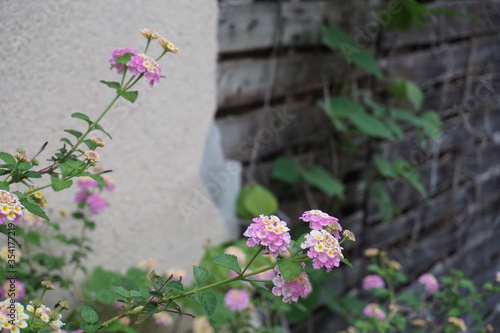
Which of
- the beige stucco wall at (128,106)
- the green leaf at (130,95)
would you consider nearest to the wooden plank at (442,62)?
the beige stucco wall at (128,106)

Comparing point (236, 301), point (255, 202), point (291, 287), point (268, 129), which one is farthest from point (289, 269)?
point (268, 129)

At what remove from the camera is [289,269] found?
0.92 metres

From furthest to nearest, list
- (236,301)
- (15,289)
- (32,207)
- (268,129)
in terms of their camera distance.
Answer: (268,129)
(236,301)
(15,289)
(32,207)

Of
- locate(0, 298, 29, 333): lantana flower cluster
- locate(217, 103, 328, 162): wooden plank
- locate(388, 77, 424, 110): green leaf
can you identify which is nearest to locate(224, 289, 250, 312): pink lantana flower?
locate(217, 103, 328, 162): wooden plank

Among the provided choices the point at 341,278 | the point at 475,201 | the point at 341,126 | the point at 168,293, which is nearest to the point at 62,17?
the point at 168,293

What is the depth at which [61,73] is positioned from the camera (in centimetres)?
152

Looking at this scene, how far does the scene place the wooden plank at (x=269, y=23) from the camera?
189cm

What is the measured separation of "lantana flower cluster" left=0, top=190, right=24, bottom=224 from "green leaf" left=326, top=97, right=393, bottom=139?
1394 millimetres

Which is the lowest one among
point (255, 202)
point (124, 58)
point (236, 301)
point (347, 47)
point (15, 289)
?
point (236, 301)

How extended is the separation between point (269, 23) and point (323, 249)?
126 cm

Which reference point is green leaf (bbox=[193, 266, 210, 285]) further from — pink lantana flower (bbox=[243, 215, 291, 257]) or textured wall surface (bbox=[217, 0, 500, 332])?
textured wall surface (bbox=[217, 0, 500, 332])

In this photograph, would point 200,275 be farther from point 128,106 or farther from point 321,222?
point 128,106

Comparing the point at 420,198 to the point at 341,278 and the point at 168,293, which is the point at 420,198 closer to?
the point at 341,278

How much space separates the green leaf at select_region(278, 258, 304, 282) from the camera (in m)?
0.91
